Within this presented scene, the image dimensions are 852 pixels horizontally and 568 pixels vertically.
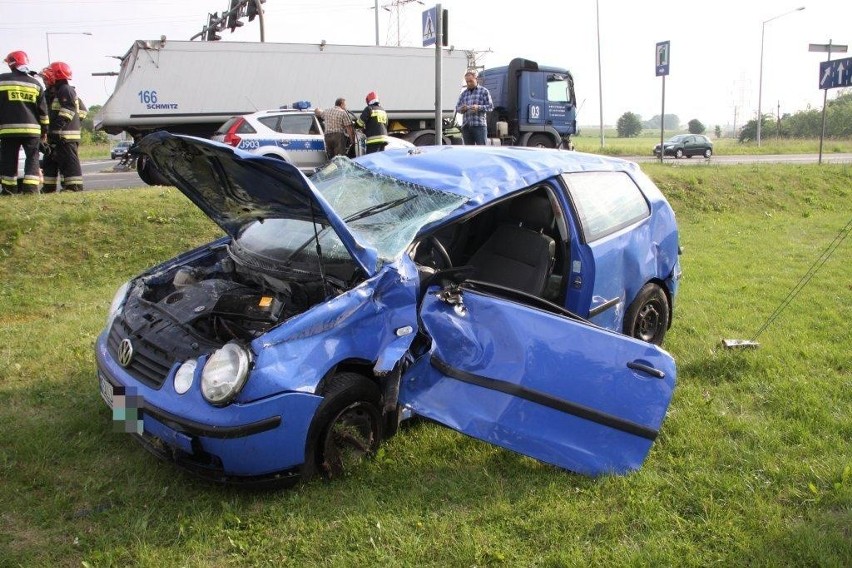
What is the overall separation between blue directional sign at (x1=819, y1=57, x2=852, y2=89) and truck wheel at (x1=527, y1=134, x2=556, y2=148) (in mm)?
6342

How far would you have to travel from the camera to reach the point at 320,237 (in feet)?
12.3

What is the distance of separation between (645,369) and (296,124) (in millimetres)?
10528

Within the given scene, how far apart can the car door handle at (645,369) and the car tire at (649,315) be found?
1333mm

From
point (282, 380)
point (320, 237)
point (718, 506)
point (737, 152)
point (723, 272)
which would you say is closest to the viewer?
point (282, 380)

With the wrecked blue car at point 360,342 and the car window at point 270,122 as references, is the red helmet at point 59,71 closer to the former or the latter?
the car window at point 270,122

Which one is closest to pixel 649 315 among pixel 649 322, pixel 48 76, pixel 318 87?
pixel 649 322

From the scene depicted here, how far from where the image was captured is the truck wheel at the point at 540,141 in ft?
56.1

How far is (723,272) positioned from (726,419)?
4.40 m

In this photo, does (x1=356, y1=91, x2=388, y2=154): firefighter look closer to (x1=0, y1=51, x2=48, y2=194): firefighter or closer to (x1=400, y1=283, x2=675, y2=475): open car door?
(x1=0, y1=51, x2=48, y2=194): firefighter

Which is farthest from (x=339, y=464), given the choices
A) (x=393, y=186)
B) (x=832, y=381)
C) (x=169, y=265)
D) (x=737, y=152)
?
(x=737, y=152)

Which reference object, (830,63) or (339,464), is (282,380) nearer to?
(339,464)

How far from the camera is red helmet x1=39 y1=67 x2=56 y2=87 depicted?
886 centimetres

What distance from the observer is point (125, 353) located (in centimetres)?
330

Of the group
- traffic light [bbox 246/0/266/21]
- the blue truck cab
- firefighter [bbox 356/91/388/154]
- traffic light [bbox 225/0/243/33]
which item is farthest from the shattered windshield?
traffic light [bbox 225/0/243/33]
